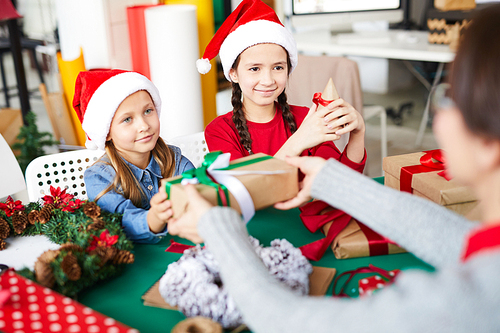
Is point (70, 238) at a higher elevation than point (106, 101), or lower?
lower

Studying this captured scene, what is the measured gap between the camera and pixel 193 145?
1753 mm

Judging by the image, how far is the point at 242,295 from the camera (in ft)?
2.07

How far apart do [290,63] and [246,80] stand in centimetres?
22

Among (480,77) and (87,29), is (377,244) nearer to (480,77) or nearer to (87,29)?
(480,77)

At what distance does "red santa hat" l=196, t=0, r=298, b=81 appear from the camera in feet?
5.01

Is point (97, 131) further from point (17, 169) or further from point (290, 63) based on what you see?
point (290, 63)

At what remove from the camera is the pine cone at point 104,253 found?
89cm

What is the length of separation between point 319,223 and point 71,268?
568 millimetres

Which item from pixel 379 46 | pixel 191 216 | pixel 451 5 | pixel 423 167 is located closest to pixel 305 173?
pixel 191 216

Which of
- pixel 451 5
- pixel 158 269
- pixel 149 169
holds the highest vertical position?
pixel 451 5

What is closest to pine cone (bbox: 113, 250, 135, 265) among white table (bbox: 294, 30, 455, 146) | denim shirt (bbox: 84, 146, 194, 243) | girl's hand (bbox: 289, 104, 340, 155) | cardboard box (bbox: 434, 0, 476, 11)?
denim shirt (bbox: 84, 146, 194, 243)

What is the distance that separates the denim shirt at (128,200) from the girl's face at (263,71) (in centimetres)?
35

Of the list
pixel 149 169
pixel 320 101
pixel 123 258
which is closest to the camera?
pixel 123 258

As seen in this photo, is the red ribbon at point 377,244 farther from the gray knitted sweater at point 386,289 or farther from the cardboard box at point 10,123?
the cardboard box at point 10,123
